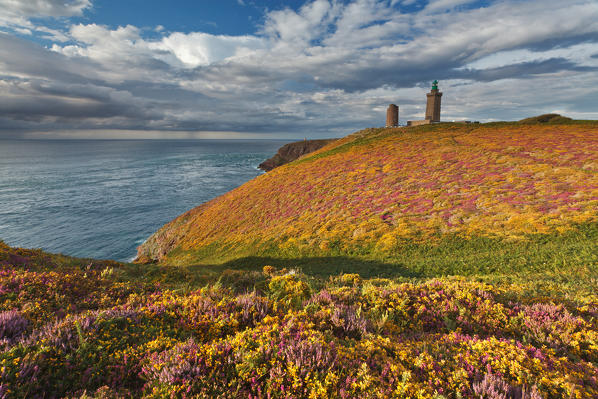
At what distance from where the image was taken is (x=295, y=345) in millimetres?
3855

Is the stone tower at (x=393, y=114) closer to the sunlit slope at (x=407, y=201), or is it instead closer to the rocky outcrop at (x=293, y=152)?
the sunlit slope at (x=407, y=201)

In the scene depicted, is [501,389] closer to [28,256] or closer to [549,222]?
[28,256]

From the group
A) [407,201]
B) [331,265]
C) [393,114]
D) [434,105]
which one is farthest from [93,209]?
[434,105]

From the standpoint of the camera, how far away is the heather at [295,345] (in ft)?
10.6

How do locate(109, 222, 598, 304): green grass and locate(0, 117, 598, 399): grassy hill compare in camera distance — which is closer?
locate(0, 117, 598, 399): grassy hill

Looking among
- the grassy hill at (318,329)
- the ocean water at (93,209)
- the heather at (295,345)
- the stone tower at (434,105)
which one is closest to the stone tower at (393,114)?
the stone tower at (434,105)

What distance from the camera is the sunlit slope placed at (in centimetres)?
1756

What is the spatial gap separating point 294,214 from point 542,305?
2378 cm

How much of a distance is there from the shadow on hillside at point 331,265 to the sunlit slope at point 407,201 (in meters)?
1.04

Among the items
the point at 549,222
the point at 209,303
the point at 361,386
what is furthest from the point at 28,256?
the point at 549,222

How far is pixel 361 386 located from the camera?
320 cm

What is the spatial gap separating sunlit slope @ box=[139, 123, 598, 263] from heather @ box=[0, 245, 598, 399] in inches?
468

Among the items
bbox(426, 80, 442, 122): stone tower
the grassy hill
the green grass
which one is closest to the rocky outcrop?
bbox(426, 80, 442, 122): stone tower

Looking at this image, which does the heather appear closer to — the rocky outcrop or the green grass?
the green grass
